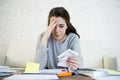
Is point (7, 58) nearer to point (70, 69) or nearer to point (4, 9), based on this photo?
point (4, 9)

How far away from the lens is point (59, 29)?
1.80 meters

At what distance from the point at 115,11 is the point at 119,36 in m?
0.42

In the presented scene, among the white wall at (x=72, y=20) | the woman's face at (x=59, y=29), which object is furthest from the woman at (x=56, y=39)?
the white wall at (x=72, y=20)

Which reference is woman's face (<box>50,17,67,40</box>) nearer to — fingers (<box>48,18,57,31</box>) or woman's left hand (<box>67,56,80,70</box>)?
fingers (<box>48,18,57,31</box>)

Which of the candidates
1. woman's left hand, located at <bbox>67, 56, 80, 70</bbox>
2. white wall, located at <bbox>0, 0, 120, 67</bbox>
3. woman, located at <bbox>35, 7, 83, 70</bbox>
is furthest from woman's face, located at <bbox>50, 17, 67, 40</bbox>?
white wall, located at <bbox>0, 0, 120, 67</bbox>

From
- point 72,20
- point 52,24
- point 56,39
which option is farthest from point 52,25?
point 72,20

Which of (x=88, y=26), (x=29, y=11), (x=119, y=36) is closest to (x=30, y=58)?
(x=29, y=11)

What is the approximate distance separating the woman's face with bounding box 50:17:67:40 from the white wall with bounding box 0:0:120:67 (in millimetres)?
1165

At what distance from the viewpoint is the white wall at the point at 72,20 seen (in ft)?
9.71

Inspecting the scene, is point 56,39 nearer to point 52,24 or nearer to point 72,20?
point 52,24

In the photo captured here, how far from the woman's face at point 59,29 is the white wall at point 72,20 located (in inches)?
45.9

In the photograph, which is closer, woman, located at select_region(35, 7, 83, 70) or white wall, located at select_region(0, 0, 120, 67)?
woman, located at select_region(35, 7, 83, 70)

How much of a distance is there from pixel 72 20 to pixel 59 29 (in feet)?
4.02

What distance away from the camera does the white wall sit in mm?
2961
